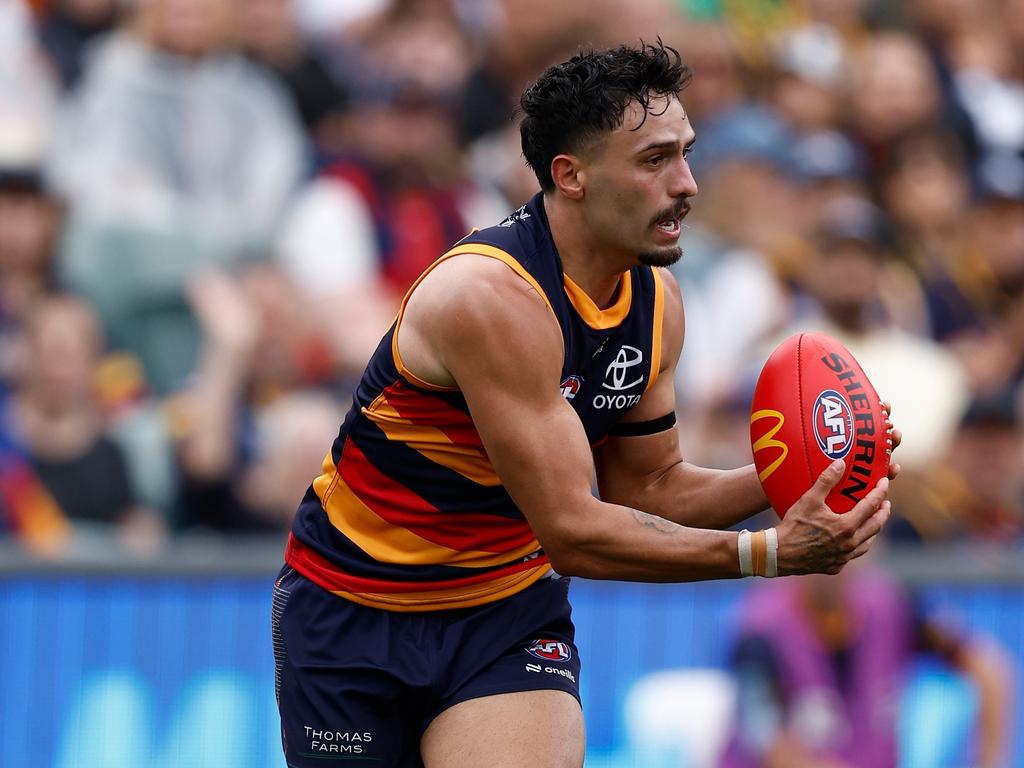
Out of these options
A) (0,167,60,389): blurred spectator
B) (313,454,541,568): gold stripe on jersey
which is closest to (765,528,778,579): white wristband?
(313,454,541,568): gold stripe on jersey

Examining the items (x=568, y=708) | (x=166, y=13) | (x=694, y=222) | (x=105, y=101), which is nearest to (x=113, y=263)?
(x=105, y=101)

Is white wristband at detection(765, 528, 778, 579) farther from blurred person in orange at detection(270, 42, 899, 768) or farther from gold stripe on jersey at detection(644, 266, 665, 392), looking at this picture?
gold stripe on jersey at detection(644, 266, 665, 392)

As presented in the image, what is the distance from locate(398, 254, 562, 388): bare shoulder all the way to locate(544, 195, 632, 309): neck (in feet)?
0.66

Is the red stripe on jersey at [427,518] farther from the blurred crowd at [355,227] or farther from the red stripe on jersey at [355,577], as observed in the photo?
the blurred crowd at [355,227]

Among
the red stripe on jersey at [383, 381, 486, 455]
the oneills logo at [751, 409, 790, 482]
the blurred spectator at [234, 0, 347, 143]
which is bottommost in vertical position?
the oneills logo at [751, 409, 790, 482]

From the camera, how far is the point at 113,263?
830 cm

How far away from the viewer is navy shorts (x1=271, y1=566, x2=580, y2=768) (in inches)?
172

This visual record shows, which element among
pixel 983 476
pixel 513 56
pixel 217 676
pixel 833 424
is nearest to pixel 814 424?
pixel 833 424

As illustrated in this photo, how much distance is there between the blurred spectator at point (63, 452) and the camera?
7.43 m

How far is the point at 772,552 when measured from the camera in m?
3.98

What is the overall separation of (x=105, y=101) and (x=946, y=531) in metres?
5.01

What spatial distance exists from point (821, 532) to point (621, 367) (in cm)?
78

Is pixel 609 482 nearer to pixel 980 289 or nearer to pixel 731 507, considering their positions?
pixel 731 507

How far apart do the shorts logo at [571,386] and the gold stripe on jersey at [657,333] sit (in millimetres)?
270
